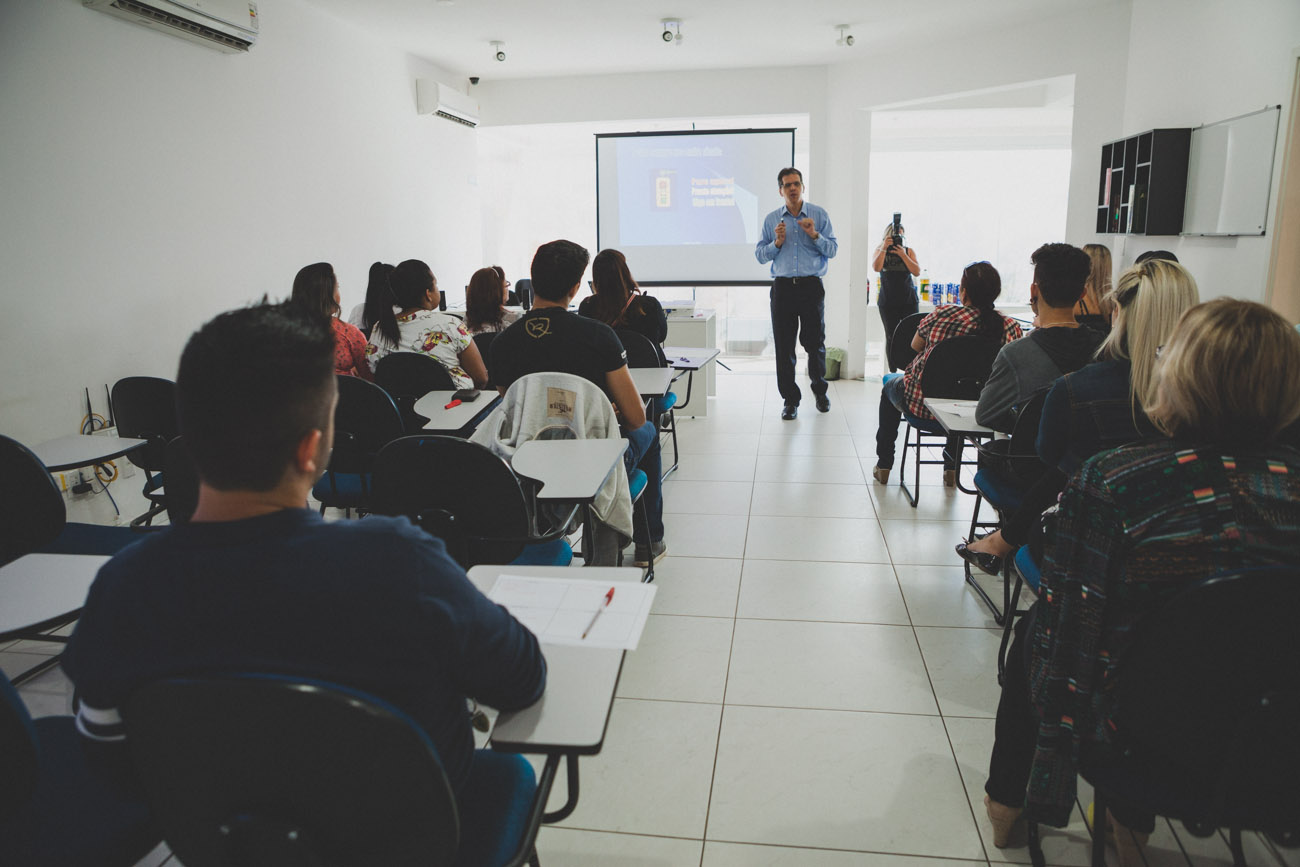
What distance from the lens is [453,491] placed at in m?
1.91

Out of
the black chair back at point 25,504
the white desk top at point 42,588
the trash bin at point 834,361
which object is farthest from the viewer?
the trash bin at point 834,361

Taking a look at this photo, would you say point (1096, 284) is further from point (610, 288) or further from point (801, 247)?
point (801, 247)

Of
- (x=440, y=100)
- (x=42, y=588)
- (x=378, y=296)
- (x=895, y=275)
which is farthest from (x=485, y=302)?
(x=895, y=275)

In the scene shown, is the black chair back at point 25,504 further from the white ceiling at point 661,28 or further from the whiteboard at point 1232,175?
the whiteboard at point 1232,175

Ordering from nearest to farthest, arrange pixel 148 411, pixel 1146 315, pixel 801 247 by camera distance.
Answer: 1. pixel 1146 315
2. pixel 148 411
3. pixel 801 247

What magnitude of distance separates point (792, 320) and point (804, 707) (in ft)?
13.5

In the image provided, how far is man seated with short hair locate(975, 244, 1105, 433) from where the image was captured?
2.49m

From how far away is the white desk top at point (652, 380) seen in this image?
3283 millimetres

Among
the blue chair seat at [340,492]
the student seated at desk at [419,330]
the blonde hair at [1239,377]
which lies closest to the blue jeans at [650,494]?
the student seated at desk at [419,330]

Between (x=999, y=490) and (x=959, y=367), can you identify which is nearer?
(x=999, y=490)

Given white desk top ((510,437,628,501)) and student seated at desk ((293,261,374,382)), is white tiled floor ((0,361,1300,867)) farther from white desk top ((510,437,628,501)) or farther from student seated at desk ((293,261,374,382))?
student seated at desk ((293,261,374,382))

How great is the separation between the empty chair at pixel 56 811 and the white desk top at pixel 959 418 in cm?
239

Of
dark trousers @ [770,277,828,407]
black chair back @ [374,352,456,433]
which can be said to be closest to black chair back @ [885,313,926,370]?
dark trousers @ [770,277,828,407]

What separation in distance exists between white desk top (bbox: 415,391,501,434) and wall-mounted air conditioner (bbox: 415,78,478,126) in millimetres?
4462
